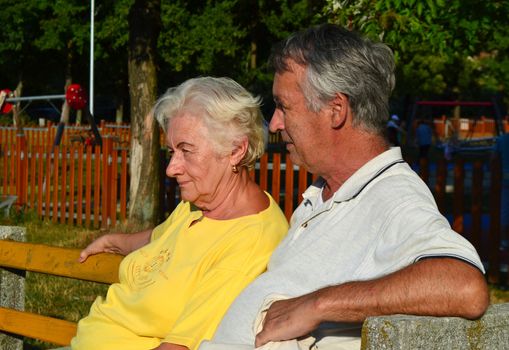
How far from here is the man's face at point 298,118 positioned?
2836 millimetres

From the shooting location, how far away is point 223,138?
3.33m

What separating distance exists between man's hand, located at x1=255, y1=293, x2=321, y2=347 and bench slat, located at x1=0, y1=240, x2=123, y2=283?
1.32 metres

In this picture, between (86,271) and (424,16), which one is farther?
(424,16)

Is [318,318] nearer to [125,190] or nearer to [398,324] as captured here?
[398,324]

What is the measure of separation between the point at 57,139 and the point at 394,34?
1185 centimetres

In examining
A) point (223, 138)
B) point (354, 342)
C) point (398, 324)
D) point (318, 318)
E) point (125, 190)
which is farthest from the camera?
point (125, 190)

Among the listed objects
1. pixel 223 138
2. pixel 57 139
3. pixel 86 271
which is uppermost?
pixel 223 138

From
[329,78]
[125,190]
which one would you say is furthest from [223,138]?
[125,190]

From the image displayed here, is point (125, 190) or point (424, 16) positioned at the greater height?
point (424, 16)

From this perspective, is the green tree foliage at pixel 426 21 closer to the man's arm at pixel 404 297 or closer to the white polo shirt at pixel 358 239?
the white polo shirt at pixel 358 239

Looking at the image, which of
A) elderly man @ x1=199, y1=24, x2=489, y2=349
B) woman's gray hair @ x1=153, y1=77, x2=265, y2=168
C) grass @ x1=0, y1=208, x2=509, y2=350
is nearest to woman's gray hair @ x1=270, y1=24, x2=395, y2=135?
elderly man @ x1=199, y1=24, x2=489, y2=349

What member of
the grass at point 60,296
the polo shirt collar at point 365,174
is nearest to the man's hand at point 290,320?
the polo shirt collar at point 365,174

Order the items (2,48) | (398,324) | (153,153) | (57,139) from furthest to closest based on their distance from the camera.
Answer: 1. (2,48)
2. (57,139)
3. (153,153)
4. (398,324)

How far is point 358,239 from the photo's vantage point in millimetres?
2646
